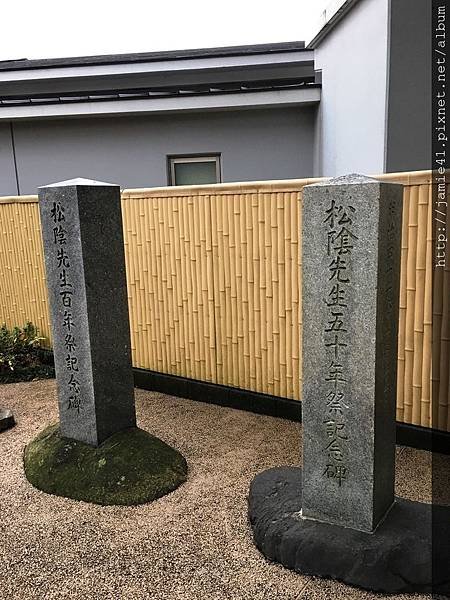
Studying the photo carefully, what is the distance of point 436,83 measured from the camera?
4.88 m

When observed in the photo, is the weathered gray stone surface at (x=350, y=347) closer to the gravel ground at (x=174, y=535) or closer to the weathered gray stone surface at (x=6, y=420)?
the gravel ground at (x=174, y=535)

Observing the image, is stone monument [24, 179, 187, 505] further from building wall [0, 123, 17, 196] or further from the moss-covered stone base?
building wall [0, 123, 17, 196]

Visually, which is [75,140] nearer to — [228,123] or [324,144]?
[228,123]

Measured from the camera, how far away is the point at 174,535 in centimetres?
344

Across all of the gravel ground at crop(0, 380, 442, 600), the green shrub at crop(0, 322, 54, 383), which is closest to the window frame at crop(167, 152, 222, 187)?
the green shrub at crop(0, 322, 54, 383)

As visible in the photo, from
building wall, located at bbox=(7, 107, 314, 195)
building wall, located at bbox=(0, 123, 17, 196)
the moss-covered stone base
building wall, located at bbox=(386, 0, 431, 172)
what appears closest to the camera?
the moss-covered stone base

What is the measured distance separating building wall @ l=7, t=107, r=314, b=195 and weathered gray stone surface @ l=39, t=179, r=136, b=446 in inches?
188

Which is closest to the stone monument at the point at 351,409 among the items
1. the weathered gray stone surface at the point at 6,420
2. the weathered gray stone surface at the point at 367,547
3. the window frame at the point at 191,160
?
the weathered gray stone surface at the point at 367,547

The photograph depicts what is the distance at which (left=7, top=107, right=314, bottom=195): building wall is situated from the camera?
27.8ft

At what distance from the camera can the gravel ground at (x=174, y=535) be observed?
2.96 meters

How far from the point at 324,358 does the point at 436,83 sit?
3290mm

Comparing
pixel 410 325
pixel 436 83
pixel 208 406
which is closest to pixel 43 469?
pixel 208 406

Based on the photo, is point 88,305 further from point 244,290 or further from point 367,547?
point 367,547

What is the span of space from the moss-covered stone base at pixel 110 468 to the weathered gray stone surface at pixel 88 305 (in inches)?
6.2
